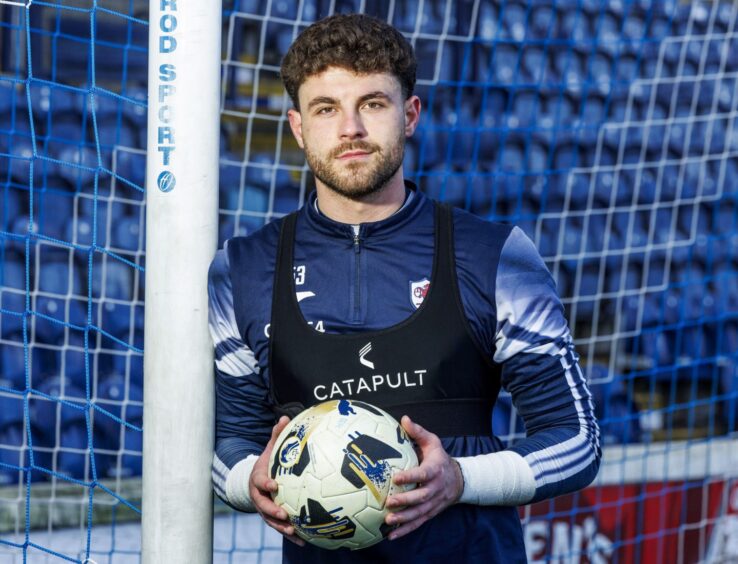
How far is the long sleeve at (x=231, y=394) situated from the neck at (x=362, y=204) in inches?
9.9

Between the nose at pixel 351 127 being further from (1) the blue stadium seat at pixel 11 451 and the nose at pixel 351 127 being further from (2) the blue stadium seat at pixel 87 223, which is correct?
(2) the blue stadium seat at pixel 87 223

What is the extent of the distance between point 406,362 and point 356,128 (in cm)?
44

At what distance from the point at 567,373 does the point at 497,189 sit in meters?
3.54

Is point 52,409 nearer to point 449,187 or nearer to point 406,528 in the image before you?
point 449,187

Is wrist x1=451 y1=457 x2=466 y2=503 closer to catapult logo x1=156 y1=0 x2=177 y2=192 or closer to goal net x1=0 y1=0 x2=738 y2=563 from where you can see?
catapult logo x1=156 y1=0 x2=177 y2=192

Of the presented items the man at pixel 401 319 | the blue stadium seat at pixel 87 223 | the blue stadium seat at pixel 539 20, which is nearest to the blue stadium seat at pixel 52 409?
the blue stadium seat at pixel 87 223

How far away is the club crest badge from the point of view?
184 centimetres

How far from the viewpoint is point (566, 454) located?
1795 millimetres

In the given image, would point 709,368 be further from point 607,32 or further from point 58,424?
point 58,424

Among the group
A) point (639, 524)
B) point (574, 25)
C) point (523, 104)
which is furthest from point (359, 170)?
point (574, 25)

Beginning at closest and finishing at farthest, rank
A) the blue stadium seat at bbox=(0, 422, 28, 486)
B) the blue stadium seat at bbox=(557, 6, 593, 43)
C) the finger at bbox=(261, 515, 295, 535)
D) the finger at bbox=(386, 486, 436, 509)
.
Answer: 1. the finger at bbox=(386, 486, 436, 509)
2. the finger at bbox=(261, 515, 295, 535)
3. the blue stadium seat at bbox=(0, 422, 28, 486)
4. the blue stadium seat at bbox=(557, 6, 593, 43)

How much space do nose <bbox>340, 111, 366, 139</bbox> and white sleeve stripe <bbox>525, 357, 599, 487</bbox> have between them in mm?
567

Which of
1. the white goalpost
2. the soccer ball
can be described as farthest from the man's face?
the soccer ball

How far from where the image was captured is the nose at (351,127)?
180 centimetres
